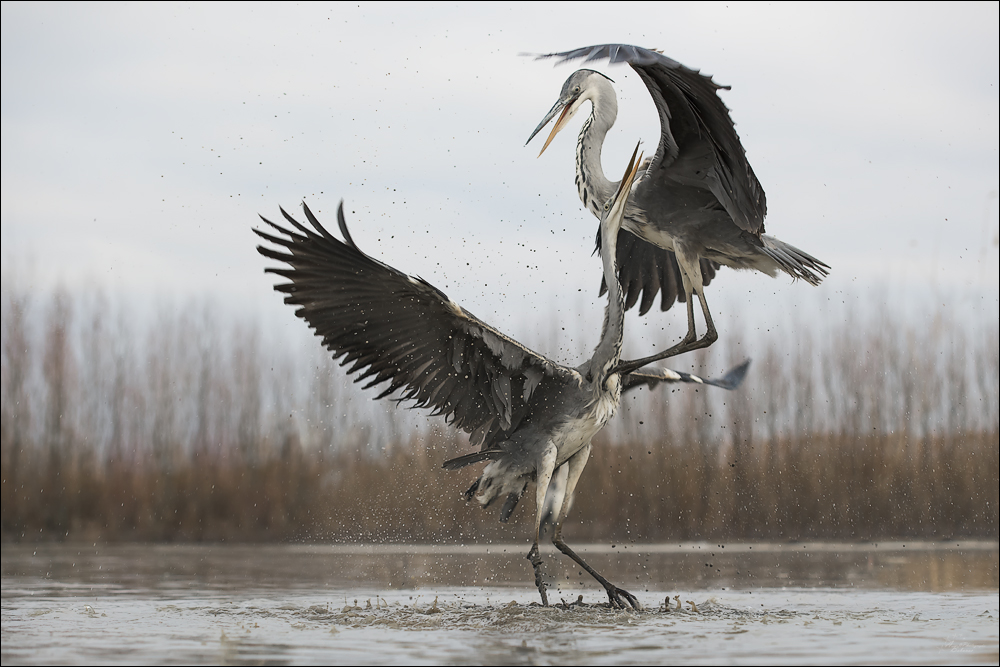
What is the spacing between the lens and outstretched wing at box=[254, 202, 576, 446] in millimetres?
5926

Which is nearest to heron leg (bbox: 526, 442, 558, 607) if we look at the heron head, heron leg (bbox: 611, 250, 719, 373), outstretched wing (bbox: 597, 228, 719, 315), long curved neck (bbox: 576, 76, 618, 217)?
heron leg (bbox: 611, 250, 719, 373)

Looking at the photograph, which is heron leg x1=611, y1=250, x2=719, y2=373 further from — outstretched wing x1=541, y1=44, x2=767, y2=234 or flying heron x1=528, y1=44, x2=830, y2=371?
outstretched wing x1=541, y1=44, x2=767, y2=234

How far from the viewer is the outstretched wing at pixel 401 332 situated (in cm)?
593

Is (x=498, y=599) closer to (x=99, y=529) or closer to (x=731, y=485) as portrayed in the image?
(x=731, y=485)

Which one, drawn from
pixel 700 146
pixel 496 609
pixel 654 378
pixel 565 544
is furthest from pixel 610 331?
pixel 496 609

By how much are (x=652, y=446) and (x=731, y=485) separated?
1.24 meters

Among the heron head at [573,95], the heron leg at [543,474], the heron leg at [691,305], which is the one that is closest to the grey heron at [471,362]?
the heron leg at [543,474]

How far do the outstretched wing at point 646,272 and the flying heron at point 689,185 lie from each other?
1.33 ft

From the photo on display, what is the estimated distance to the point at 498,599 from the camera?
24.5 feet

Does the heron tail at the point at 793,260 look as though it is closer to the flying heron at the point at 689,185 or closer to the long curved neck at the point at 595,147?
the flying heron at the point at 689,185

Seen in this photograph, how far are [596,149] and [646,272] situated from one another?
1.47 m

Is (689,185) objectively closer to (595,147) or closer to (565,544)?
(595,147)

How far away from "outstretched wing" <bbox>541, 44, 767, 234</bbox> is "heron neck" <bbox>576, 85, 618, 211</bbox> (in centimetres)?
39

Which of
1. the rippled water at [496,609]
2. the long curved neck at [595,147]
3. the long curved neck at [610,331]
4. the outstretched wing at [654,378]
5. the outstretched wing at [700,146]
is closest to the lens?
the rippled water at [496,609]
